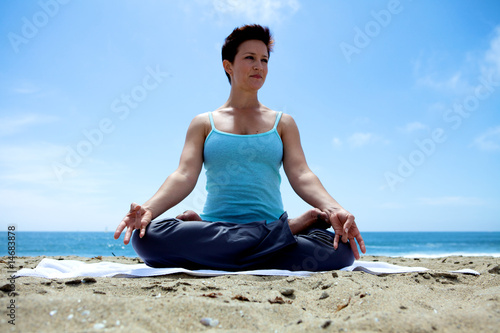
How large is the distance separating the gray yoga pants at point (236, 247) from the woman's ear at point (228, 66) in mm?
1713

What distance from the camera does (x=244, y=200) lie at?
3.10m

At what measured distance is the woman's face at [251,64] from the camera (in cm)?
342

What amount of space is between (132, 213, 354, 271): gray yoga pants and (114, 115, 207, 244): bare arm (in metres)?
0.11

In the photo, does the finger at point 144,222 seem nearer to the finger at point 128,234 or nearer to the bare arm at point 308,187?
the finger at point 128,234

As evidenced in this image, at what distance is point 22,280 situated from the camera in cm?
220

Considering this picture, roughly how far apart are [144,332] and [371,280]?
63.4 inches

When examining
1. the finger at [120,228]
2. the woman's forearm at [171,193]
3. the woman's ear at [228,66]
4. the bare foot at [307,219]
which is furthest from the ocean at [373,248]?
the woman's ear at [228,66]

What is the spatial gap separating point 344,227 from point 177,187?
4.49 ft

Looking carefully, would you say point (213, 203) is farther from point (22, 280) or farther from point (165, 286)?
point (22, 280)

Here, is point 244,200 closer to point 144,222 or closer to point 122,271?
point 144,222

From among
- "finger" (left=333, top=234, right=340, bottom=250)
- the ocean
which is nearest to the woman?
"finger" (left=333, top=234, right=340, bottom=250)

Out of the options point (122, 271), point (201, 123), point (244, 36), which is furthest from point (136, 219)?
point (244, 36)

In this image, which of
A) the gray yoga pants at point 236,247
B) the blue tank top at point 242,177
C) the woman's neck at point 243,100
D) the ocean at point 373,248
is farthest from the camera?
the ocean at point 373,248

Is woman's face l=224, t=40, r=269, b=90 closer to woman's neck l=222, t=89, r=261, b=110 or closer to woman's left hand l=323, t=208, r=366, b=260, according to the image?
woman's neck l=222, t=89, r=261, b=110
